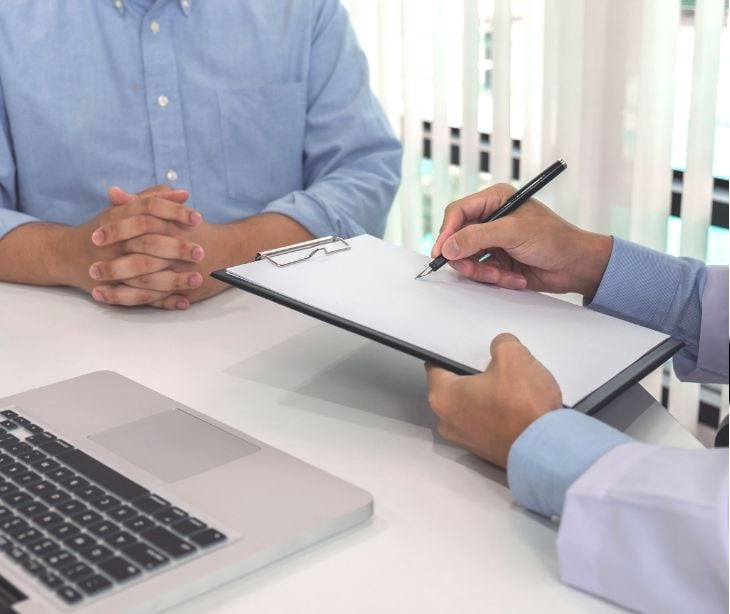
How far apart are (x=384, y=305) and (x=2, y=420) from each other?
1.21ft

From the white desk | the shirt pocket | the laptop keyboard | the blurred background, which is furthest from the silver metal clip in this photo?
the blurred background

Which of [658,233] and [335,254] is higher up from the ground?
[335,254]

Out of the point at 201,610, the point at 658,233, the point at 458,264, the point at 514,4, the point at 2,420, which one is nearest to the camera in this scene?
the point at 201,610

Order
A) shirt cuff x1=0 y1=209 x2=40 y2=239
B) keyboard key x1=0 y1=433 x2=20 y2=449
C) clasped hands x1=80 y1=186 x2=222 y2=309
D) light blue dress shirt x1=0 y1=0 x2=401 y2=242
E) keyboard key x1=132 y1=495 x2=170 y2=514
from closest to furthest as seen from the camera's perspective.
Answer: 1. keyboard key x1=132 y1=495 x2=170 y2=514
2. keyboard key x1=0 y1=433 x2=20 y2=449
3. clasped hands x1=80 y1=186 x2=222 y2=309
4. shirt cuff x1=0 y1=209 x2=40 y2=239
5. light blue dress shirt x1=0 y1=0 x2=401 y2=242

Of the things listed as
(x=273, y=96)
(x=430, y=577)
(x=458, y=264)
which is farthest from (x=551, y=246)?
(x=273, y=96)

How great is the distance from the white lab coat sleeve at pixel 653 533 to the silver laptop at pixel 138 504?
17 centimetres

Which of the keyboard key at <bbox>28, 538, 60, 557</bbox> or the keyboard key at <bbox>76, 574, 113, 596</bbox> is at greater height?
the keyboard key at <bbox>28, 538, 60, 557</bbox>

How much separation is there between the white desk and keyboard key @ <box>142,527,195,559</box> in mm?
35

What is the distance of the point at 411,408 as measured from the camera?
96 centimetres

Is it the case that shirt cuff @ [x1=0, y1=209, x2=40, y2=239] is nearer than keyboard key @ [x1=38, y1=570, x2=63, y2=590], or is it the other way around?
keyboard key @ [x1=38, y1=570, x2=63, y2=590]

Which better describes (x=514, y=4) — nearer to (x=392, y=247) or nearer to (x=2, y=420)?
(x=392, y=247)

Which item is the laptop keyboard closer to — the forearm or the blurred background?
the forearm

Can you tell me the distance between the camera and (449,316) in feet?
3.15

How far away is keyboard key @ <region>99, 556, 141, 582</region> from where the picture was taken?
655mm
